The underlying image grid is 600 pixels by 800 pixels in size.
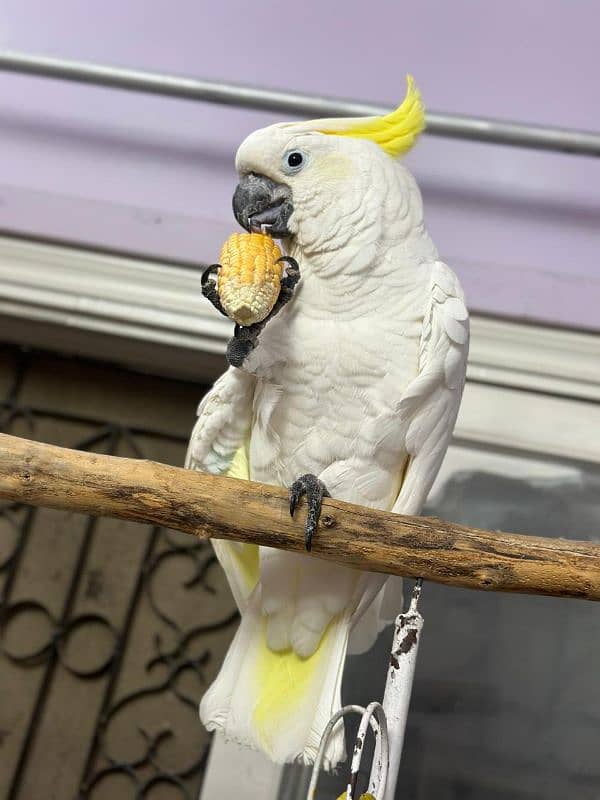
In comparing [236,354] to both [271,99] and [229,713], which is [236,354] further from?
[271,99]

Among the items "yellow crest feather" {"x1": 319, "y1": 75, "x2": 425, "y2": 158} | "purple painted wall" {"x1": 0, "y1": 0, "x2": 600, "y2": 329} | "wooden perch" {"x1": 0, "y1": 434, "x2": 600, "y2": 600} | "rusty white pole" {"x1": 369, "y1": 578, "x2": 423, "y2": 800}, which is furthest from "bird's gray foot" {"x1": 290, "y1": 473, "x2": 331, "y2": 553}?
"purple painted wall" {"x1": 0, "y1": 0, "x2": 600, "y2": 329}

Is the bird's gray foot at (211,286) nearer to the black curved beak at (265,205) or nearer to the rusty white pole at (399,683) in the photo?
the black curved beak at (265,205)

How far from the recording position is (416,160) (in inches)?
76.3

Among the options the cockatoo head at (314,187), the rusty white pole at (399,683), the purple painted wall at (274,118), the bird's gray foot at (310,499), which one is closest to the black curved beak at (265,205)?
the cockatoo head at (314,187)

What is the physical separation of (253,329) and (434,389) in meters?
0.27

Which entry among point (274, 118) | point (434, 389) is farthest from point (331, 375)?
point (274, 118)

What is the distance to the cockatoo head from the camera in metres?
1.15

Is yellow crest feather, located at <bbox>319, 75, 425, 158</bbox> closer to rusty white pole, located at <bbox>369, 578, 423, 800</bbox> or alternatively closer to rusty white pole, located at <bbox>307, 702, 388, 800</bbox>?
rusty white pole, located at <bbox>369, 578, 423, 800</bbox>

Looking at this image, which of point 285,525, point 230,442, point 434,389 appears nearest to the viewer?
point 285,525

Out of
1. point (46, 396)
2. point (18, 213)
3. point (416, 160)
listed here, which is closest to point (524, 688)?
point (416, 160)

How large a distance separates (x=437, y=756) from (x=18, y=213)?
1.49 metres

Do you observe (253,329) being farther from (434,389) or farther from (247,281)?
(434,389)

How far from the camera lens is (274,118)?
196 cm

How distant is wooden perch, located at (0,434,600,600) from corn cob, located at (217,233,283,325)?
22 cm
